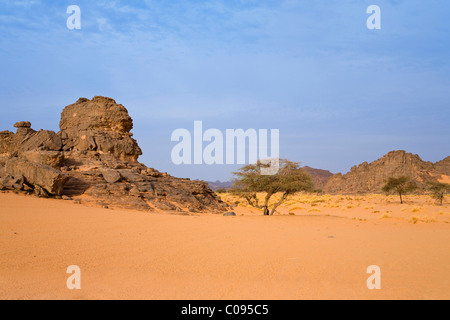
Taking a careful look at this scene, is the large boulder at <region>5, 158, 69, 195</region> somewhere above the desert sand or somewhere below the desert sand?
above

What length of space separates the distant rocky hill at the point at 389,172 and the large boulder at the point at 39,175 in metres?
74.4

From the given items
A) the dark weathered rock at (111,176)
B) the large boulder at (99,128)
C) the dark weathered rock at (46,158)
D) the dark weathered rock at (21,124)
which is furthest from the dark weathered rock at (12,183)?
the dark weathered rock at (21,124)

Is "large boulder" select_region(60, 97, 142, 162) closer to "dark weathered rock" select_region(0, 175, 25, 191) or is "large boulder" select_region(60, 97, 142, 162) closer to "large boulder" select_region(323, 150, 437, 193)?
"dark weathered rock" select_region(0, 175, 25, 191)

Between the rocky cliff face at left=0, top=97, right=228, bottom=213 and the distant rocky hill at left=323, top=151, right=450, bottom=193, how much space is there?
63812mm

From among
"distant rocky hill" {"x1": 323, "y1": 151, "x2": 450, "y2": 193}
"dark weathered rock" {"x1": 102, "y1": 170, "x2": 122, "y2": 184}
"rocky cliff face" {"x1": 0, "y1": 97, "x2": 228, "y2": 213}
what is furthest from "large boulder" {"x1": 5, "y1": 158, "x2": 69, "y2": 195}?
"distant rocky hill" {"x1": 323, "y1": 151, "x2": 450, "y2": 193}

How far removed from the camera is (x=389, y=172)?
278 ft

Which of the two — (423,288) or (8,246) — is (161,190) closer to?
(8,246)

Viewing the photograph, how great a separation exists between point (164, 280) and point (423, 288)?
11.8 feet

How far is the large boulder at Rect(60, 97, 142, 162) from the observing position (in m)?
30.1

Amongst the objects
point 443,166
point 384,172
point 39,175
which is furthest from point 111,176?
point 443,166

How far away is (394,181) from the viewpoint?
44.9m

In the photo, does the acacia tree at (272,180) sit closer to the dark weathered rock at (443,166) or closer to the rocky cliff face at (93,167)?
the rocky cliff face at (93,167)

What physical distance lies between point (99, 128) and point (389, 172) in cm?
7385

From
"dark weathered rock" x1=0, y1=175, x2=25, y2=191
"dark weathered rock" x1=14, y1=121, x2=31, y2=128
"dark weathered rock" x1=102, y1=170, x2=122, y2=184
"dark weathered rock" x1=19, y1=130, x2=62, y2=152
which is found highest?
"dark weathered rock" x1=14, y1=121, x2=31, y2=128
